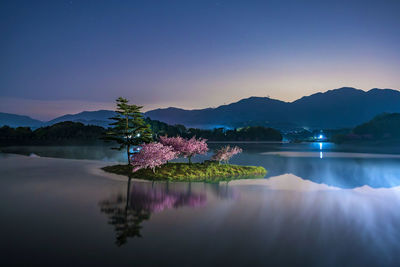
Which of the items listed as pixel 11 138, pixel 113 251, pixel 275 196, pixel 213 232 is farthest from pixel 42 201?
pixel 11 138

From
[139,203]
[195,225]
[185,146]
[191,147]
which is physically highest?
[185,146]

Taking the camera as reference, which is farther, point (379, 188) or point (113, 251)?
point (379, 188)

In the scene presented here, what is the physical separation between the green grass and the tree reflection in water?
4.22m

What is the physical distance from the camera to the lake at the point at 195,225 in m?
12.1

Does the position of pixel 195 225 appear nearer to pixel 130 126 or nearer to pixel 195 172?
pixel 195 172

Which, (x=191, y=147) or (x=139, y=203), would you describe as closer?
(x=139, y=203)

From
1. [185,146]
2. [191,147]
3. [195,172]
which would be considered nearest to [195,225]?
[195,172]

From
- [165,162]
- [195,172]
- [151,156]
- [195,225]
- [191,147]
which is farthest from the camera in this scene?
[191,147]

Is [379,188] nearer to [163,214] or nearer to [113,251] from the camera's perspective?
[163,214]

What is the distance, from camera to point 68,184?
29250 millimetres

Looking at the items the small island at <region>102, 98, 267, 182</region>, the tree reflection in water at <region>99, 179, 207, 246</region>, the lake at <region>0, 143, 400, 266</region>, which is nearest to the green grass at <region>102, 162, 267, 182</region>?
the small island at <region>102, 98, 267, 182</region>

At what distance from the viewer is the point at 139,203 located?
21.0 m

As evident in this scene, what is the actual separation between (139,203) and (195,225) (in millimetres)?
6309

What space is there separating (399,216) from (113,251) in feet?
61.0
